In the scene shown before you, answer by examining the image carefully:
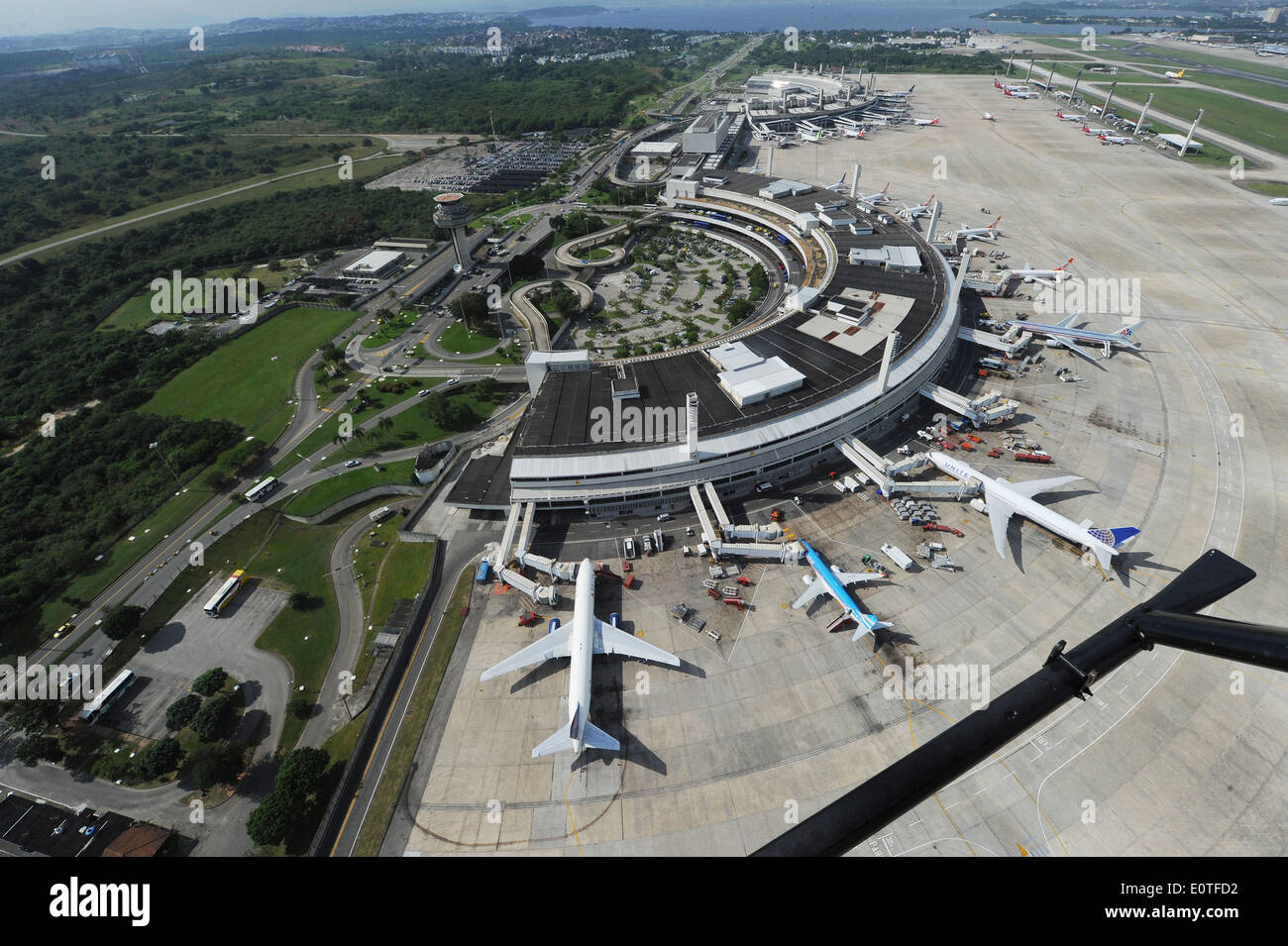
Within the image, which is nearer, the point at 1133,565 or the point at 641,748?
the point at 641,748

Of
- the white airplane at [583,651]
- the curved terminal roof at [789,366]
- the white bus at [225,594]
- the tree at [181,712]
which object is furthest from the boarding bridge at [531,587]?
the white bus at [225,594]

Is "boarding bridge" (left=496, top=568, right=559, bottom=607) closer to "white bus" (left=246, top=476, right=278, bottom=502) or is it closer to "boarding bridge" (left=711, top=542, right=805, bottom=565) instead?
"boarding bridge" (left=711, top=542, right=805, bottom=565)

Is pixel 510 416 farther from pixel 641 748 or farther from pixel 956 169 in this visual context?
pixel 956 169

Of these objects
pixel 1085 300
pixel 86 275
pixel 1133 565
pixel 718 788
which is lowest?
pixel 718 788

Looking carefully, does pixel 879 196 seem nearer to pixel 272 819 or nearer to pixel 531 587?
pixel 531 587

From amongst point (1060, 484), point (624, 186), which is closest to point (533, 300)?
point (624, 186)

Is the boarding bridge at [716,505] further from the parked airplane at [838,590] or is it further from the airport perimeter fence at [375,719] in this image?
the airport perimeter fence at [375,719]
